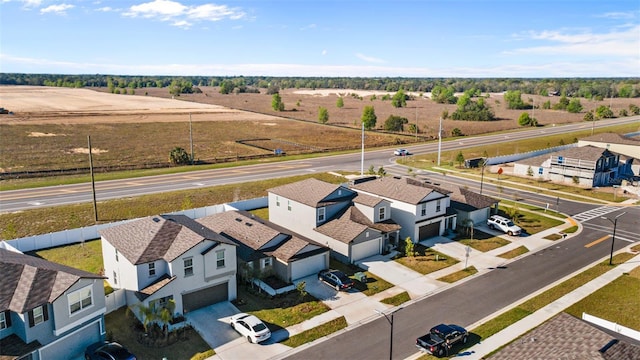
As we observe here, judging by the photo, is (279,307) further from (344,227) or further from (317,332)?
(344,227)

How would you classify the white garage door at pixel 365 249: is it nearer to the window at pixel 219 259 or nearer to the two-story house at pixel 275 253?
the two-story house at pixel 275 253

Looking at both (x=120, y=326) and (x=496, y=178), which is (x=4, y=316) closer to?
(x=120, y=326)

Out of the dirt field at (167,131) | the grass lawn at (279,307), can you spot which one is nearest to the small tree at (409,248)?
the grass lawn at (279,307)

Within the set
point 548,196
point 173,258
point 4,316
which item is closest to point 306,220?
point 173,258

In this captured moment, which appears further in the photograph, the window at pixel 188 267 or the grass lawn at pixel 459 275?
the grass lawn at pixel 459 275

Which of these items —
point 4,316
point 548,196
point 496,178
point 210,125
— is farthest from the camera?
point 210,125
